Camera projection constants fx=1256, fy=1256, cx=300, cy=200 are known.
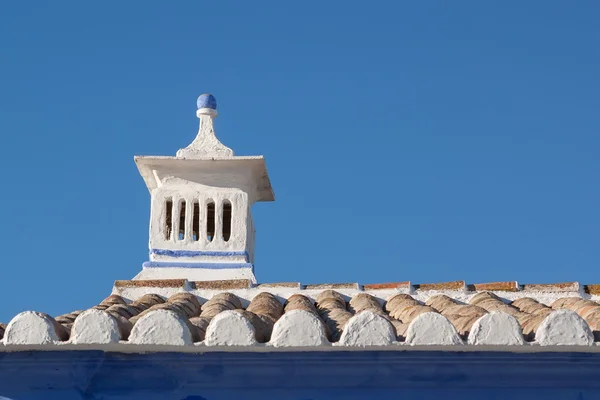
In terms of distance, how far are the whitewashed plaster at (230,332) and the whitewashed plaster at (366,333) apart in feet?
1.60

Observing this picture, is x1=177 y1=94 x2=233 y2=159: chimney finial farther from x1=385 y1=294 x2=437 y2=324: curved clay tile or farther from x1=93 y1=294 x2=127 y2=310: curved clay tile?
x1=385 y1=294 x2=437 y2=324: curved clay tile

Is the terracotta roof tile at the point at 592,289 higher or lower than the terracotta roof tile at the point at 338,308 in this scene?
higher

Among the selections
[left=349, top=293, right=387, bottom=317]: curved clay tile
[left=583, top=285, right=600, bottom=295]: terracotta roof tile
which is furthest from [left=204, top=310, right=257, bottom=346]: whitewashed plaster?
[left=583, top=285, right=600, bottom=295]: terracotta roof tile

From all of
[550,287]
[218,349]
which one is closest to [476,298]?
[550,287]

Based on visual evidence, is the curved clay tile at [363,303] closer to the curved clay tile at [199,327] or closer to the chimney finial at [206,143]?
the curved clay tile at [199,327]

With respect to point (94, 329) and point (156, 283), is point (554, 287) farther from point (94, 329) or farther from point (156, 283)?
point (94, 329)

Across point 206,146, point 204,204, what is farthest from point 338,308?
point 206,146

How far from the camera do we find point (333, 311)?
27.4 feet

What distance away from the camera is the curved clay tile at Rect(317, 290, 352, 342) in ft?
24.3

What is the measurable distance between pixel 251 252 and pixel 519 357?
733cm

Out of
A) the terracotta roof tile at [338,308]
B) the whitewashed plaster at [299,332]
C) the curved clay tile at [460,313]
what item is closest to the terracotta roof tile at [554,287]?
the terracotta roof tile at [338,308]

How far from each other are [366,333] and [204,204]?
7.12m

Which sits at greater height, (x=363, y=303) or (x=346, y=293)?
(x=346, y=293)

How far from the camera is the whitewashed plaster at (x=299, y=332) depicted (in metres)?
6.48
